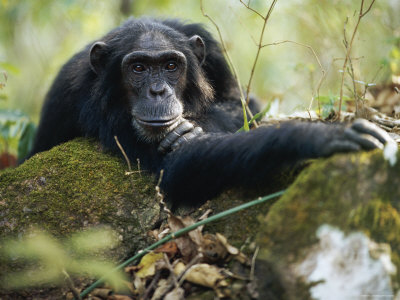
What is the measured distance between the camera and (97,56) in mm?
4570

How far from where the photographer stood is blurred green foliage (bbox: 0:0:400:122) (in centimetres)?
812

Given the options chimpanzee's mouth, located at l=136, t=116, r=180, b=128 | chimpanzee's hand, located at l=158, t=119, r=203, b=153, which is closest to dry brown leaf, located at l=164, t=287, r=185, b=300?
chimpanzee's hand, located at l=158, t=119, r=203, b=153

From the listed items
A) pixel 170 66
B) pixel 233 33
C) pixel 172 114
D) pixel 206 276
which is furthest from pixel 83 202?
pixel 233 33

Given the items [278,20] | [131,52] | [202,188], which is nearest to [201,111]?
[131,52]

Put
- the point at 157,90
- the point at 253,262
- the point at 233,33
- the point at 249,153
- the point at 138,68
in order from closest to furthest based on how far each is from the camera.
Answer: the point at 253,262
the point at 249,153
the point at 157,90
the point at 138,68
the point at 233,33

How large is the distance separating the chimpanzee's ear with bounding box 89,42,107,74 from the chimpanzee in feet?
0.03

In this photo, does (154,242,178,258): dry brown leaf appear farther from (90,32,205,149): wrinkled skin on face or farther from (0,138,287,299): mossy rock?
(90,32,205,149): wrinkled skin on face

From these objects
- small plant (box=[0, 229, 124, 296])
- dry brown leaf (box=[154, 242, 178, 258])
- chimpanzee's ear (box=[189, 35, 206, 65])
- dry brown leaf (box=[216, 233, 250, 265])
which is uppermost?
chimpanzee's ear (box=[189, 35, 206, 65])

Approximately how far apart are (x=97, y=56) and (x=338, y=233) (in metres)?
3.17

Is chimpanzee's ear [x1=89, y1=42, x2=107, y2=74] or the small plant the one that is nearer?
the small plant

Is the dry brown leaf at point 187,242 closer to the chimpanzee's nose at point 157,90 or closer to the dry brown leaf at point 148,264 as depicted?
the dry brown leaf at point 148,264

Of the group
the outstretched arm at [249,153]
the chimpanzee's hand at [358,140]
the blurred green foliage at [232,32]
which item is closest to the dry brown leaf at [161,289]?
the outstretched arm at [249,153]

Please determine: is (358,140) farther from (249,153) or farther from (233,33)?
(233,33)

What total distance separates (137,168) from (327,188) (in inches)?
78.5
